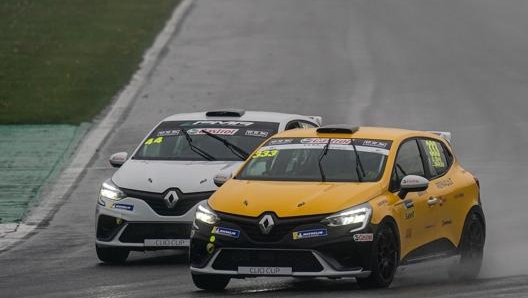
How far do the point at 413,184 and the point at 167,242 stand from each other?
3.27 meters

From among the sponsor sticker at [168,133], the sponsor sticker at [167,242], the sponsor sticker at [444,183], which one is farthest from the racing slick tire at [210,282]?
the sponsor sticker at [168,133]

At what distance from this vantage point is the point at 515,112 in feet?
92.3

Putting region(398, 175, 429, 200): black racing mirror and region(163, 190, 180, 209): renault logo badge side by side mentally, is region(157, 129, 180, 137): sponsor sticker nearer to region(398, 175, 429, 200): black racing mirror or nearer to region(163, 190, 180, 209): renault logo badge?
region(163, 190, 180, 209): renault logo badge

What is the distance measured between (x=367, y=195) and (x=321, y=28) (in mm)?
25916

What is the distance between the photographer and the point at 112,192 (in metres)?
16.0

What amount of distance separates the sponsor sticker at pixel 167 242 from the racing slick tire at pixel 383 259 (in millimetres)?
2939

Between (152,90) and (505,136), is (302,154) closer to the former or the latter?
(505,136)

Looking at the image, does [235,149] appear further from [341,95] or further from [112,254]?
[341,95]

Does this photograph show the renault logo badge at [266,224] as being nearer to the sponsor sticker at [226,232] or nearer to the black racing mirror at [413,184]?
the sponsor sticker at [226,232]

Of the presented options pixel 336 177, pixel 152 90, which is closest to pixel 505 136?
pixel 152 90

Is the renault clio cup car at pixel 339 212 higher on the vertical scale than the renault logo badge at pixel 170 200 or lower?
higher

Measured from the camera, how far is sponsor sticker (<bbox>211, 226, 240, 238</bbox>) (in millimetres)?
12805

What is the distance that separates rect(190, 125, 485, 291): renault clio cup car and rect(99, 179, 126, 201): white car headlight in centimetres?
224

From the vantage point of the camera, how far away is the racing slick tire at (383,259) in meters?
12.7
